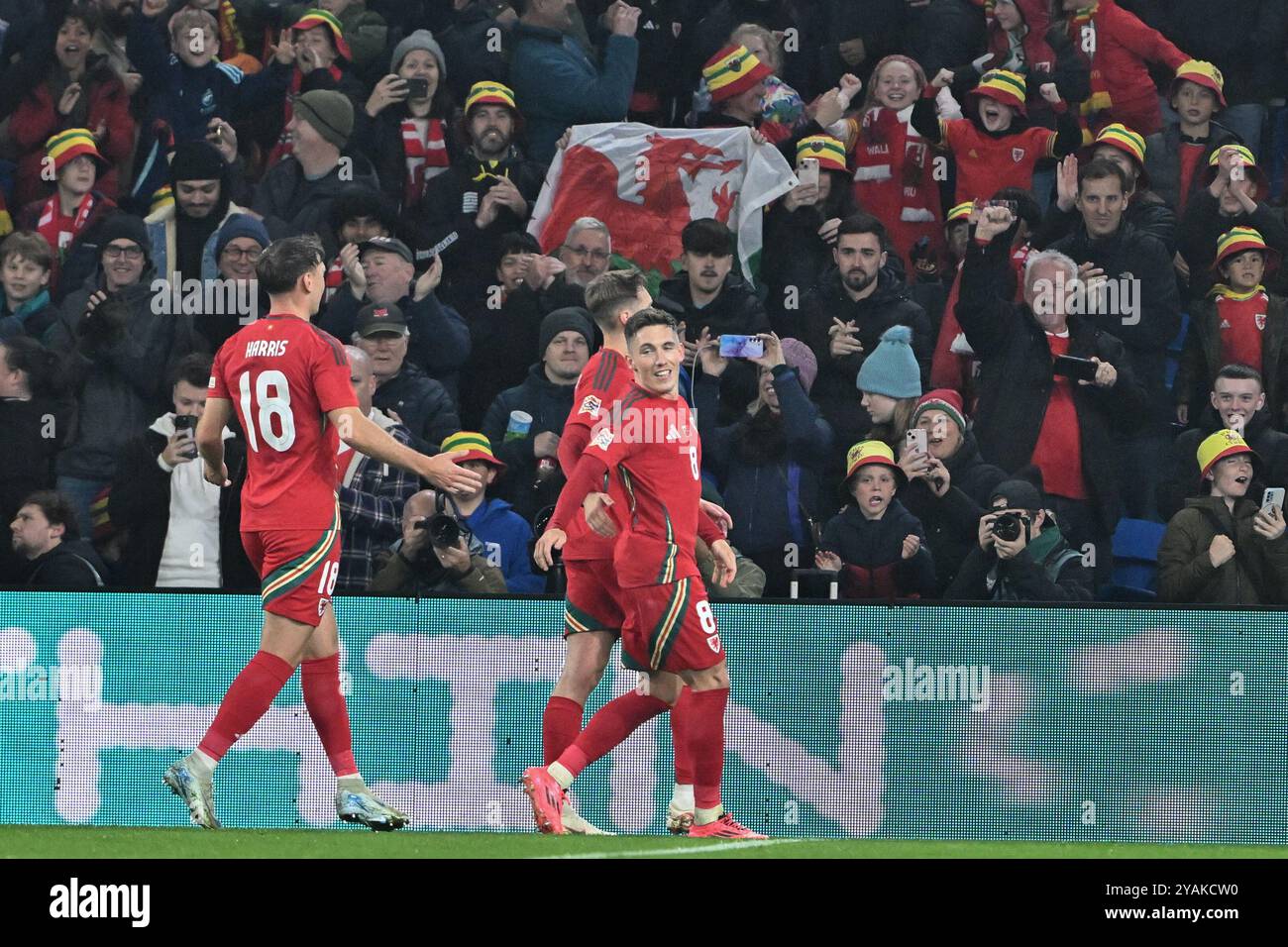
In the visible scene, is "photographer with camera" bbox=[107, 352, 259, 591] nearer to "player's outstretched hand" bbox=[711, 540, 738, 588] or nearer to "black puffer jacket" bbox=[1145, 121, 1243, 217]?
"player's outstretched hand" bbox=[711, 540, 738, 588]

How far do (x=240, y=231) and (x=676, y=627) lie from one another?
431cm

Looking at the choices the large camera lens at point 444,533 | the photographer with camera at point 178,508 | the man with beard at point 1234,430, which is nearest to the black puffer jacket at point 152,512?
the photographer with camera at point 178,508

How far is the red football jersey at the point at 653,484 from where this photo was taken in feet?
20.7

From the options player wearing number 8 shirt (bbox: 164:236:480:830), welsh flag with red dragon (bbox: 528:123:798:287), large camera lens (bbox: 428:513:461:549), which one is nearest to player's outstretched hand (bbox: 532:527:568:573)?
player wearing number 8 shirt (bbox: 164:236:480:830)

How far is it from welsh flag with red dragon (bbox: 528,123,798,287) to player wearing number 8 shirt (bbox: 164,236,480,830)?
346 centimetres

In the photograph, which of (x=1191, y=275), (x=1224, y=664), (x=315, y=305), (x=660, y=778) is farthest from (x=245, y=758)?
(x=1191, y=275)

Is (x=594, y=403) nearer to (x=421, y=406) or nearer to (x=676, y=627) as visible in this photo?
(x=676, y=627)

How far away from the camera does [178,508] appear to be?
29.5ft

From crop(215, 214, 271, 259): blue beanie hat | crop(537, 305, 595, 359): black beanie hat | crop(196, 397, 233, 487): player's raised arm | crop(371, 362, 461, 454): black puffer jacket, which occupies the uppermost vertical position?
crop(215, 214, 271, 259): blue beanie hat

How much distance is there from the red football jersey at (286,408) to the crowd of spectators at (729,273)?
2385mm

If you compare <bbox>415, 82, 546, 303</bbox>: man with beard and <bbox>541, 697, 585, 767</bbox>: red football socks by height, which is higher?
<bbox>415, 82, 546, 303</bbox>: man with beard

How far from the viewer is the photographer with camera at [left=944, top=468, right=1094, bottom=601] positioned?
28.6ft

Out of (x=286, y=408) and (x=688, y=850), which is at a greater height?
(x=286, y=408)

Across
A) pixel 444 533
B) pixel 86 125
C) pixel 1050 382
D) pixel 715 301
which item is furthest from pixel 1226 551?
pixel 86 125
